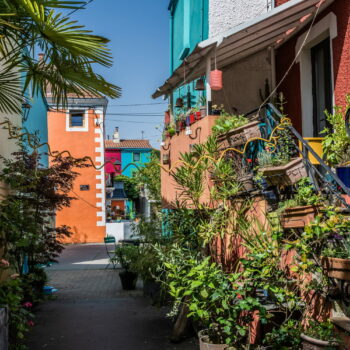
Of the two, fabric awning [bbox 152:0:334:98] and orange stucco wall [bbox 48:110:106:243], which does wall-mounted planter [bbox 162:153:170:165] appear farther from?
orange stucco wall [bbox 48:110:106:243]

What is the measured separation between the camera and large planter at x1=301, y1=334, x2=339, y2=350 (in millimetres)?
4206

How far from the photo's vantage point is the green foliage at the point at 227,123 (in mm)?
6270

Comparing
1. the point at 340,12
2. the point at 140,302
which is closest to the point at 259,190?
the point at 340,12

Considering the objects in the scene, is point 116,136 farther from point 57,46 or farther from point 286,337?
point 286,337

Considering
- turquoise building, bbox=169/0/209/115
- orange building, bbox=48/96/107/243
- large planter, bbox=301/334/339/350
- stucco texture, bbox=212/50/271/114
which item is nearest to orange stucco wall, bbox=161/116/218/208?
turquoise building, bbox=169/0/209/115

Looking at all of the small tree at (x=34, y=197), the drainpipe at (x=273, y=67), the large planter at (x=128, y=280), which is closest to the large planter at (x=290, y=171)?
the drainpipe at (x=273, y=67)

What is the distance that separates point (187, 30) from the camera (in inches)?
427

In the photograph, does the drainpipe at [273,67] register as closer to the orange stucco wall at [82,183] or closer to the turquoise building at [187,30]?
the turquoise building at [187,30]

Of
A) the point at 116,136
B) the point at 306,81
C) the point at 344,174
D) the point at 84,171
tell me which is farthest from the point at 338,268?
the point at 116,136

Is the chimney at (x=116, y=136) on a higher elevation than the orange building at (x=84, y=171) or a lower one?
higher

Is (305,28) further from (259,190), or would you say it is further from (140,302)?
(140,302)

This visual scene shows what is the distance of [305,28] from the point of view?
7676mm

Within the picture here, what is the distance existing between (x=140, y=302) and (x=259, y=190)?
5.72 m

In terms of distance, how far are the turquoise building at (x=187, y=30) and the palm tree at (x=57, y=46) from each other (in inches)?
110
